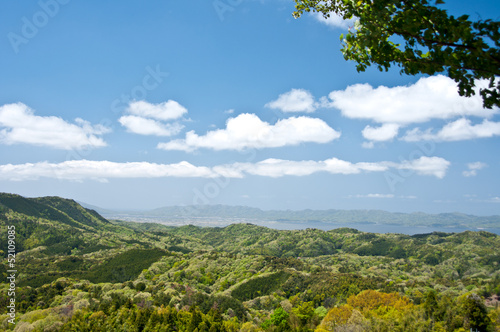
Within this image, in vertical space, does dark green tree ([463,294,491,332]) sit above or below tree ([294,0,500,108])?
below

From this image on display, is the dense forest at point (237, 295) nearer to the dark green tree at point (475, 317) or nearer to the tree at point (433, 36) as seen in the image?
the dark green tree at point (475, 317)

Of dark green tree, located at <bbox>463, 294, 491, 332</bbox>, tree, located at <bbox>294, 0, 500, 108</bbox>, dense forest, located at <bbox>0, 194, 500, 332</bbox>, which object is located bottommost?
dense forest, located at <bbox>0, 194, 500, 332</bbox>

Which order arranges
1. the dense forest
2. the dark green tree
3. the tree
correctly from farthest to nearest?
1. the dense forest
2. the dark green tree
3. the tree

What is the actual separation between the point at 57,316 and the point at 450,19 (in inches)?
3514

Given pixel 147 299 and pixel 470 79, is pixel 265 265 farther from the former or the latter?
pixel 470 79

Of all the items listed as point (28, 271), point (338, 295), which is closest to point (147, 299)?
point (338, 295)

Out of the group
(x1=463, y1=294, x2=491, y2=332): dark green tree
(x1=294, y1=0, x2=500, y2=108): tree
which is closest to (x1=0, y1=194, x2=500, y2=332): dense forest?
(x1=463, y1=294, x2=491, y2=332): dark green tree

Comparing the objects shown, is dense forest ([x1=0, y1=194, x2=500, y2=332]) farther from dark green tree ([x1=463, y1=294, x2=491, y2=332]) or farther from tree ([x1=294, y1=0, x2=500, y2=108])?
tree ([x1=294, y1=0, x2=500, y2=108])

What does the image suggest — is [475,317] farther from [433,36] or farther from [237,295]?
[237,295]

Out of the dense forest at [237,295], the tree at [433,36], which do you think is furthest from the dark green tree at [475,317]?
the tree at [433,36]

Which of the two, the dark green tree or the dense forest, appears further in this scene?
the dense forest

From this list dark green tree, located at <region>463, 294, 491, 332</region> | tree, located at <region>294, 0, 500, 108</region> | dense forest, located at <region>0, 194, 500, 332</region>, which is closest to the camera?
tree, located at <region>294, 0, 500, 108</region>

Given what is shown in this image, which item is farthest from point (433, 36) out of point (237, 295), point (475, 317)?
point (237, 295)

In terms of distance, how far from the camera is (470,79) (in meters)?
6.96
